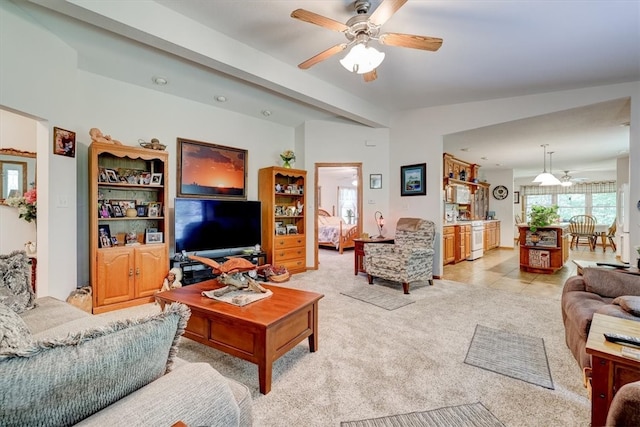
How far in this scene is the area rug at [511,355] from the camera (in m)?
1.98

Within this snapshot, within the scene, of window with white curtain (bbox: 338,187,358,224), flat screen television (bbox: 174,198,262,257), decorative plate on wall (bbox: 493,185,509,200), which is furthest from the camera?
window with white curtain (bbox: 338,187,358,224)

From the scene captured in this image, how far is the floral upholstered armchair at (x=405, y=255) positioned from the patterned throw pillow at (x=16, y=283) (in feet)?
11.8

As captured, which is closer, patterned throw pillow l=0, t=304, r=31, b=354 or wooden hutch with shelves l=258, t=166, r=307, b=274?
patterned throw pillow l=0, t=304, r=31, b=354

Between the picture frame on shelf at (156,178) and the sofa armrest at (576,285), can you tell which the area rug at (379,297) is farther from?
the picture frame on shelf at (156,178)

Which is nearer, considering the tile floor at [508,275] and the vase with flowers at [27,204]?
the vase with flowers at [27,204]

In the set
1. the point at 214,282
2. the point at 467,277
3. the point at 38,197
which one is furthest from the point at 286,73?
the point at 467,277

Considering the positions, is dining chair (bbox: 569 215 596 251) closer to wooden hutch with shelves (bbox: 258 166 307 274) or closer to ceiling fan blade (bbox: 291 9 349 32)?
wooden hutch with shelves (bbox: 258 166 307 274)

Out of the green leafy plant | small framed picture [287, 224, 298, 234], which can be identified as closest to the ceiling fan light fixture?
small framed picture [287, 224, 298, 234]

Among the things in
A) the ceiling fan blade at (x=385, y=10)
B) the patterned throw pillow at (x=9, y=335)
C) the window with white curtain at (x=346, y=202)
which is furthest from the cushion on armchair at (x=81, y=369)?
the window with white curtain at (x=346, y=202)

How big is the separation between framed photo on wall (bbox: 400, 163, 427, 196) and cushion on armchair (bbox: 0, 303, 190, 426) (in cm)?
461

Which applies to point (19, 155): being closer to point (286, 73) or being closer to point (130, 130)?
point (130, 130)

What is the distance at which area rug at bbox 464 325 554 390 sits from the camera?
6.49 feet

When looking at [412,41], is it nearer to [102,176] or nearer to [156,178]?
[156,178]

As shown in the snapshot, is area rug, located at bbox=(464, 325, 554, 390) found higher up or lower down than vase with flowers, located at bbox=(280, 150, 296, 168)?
lower down
